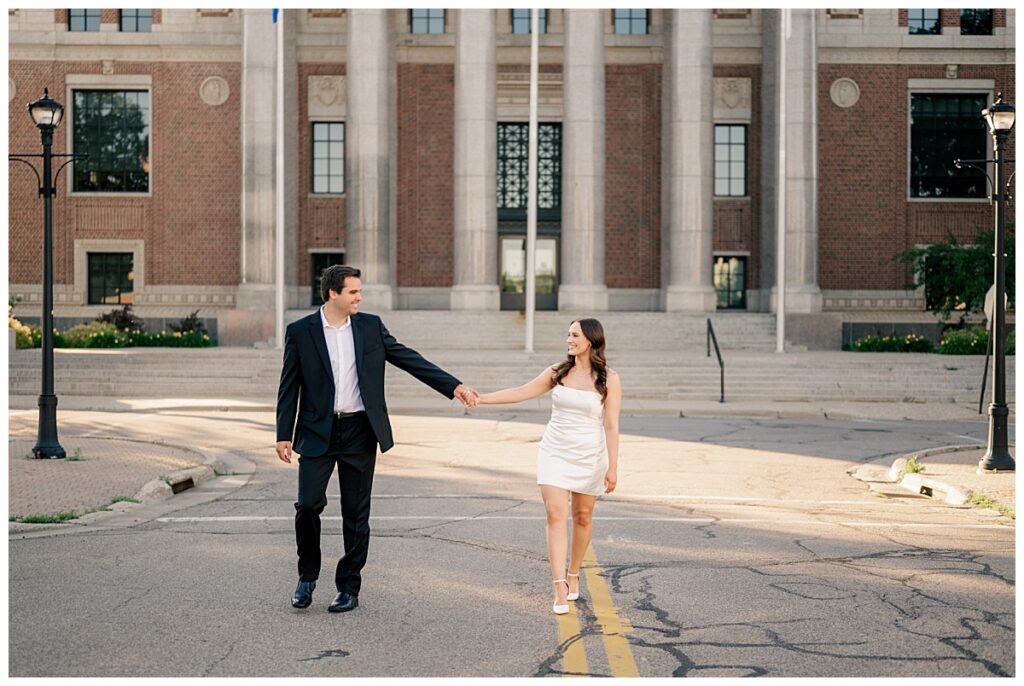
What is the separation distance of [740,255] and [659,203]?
3.26m

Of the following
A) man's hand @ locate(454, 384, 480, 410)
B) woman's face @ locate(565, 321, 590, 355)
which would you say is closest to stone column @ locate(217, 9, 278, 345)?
man's hand @ locate(454, 384, 480, 410)

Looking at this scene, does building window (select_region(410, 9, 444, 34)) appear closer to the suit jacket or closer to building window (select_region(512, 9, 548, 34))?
building window (select_region(512, 9, 548, 34))

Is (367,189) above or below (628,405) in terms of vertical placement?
above

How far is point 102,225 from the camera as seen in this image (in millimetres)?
41594

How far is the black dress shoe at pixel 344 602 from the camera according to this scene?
713cm

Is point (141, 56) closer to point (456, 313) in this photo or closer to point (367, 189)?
point (367, 189)

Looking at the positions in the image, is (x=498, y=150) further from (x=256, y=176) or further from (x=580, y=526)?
(x=580, y=526)

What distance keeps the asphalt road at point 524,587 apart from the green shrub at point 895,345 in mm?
23851

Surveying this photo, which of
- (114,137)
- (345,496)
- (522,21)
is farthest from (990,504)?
(114,137)

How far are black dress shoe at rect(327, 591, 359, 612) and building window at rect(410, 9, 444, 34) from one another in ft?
119

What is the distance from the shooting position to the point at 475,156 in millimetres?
36375

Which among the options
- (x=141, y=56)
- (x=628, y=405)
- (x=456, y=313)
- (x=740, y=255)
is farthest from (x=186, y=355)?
(x=740, y=255)

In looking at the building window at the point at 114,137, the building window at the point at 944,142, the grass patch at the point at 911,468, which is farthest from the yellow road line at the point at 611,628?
the building window at the point at 114,137

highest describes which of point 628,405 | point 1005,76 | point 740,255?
point 1005,76
